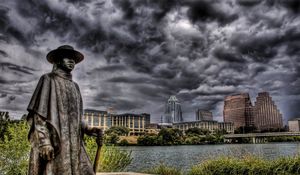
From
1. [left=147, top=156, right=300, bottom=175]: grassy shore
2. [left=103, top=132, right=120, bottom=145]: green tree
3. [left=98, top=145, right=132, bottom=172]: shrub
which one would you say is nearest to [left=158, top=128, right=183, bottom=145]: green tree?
[left=103, top=132, right=120, bottom=145]: green tree

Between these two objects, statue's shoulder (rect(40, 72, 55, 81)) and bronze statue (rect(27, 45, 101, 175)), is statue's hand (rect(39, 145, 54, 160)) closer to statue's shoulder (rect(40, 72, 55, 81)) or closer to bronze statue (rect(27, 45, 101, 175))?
bronze statue (rect(27, 45, 101, 175))

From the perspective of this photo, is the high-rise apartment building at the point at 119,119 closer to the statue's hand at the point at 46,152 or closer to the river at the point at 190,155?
the river at the point at 190,155

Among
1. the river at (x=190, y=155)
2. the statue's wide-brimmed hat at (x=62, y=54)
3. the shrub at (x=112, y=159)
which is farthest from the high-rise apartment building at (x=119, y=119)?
the statue's wide-brimmed hat at (x=62, y=54)

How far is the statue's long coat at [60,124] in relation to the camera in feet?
11.2

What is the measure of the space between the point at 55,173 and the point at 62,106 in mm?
808

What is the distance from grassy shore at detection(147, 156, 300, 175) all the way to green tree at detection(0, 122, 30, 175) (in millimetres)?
5272

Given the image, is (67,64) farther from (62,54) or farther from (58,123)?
(58,123)

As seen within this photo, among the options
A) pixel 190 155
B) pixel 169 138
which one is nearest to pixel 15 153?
pixel 190 155

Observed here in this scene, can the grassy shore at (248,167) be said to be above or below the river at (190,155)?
above

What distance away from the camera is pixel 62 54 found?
389cm

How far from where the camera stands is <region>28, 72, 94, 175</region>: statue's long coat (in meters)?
3.42

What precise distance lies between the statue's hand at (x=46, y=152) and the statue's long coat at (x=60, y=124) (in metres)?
0.11

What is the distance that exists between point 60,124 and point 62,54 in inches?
37.2

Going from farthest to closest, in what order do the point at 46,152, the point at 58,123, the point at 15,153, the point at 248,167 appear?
the point at 248,167 < the point at 15,153 < the point at 58,123 < the point at 46,152
